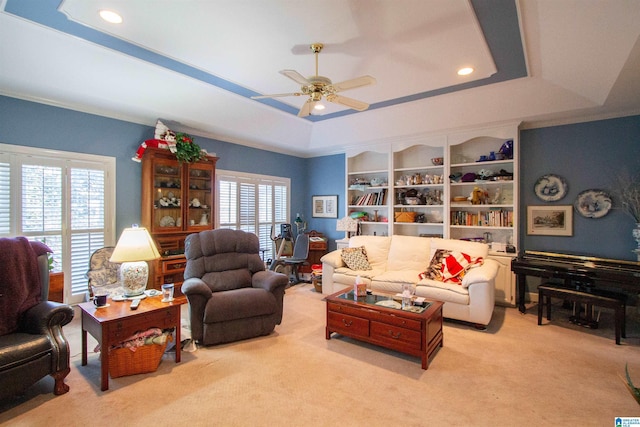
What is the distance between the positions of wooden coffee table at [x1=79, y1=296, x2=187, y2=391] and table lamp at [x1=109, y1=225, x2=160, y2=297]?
0.52 ft

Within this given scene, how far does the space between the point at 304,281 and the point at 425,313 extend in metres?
3.36

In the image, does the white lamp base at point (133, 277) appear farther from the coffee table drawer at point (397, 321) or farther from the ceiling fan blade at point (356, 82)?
the ceiling fan blade at point (356, 82)

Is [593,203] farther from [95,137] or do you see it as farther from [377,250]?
[95,137]

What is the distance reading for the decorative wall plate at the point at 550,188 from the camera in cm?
443

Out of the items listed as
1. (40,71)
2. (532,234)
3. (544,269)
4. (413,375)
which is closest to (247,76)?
(40,71)

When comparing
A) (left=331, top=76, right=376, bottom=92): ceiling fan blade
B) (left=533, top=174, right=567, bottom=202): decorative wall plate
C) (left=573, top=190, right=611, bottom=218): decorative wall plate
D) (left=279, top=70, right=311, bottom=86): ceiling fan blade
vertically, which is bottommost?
(left=573, top=190, right=611, bottom=218): decorative wall plate

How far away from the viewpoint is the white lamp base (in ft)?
9.58

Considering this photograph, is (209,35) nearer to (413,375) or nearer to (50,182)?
(50,182)

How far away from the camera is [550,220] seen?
178 inches

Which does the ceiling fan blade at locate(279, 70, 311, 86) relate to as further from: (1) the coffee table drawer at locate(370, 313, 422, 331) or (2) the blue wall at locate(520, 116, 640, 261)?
(2) the blue wall at locate(520, 116, 640, 261)

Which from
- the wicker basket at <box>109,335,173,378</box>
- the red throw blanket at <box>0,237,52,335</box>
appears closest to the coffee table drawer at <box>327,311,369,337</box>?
the wicker basket at <box>109,335,173,378</box>

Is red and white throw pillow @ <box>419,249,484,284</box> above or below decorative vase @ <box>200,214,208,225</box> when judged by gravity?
below

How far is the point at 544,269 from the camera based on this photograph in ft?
12.5

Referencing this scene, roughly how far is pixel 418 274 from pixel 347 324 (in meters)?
1.55
